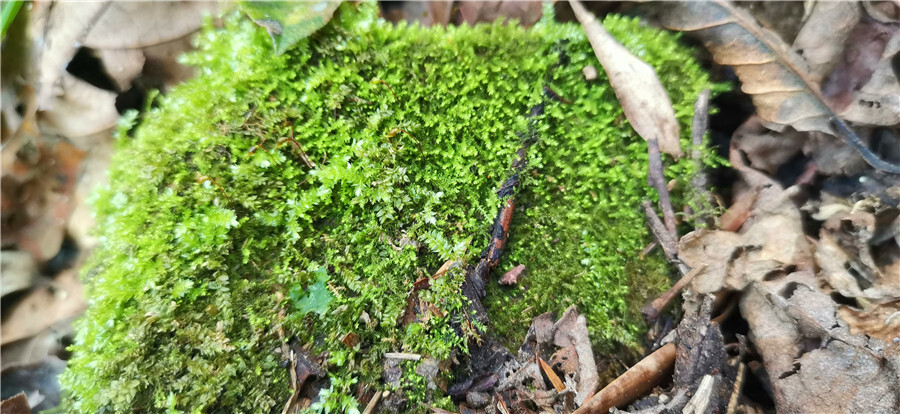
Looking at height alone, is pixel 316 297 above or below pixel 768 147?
below

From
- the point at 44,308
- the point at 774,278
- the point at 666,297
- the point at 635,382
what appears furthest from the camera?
the point at 44,308

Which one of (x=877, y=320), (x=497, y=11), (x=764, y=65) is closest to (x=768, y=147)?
(x=764, y=65)

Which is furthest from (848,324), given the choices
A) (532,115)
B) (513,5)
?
(513,5)

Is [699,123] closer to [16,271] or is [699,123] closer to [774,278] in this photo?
[774,278]

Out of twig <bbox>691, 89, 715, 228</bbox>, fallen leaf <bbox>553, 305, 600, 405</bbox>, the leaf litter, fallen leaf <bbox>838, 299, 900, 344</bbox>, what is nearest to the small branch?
twig <bbox>691, 89, 715, 228</bbox>

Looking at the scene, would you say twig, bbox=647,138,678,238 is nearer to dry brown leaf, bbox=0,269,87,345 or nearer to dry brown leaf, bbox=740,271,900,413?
dry brown leaf, bbox=740,271,900,413

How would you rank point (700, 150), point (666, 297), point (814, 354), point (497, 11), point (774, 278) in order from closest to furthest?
point (814, 354) → point (774, 278) → point (666, 297) → point (700, 150) → point (497, 11)

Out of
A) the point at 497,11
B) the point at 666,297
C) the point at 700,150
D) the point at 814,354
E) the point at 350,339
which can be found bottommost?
the point at 350,339
